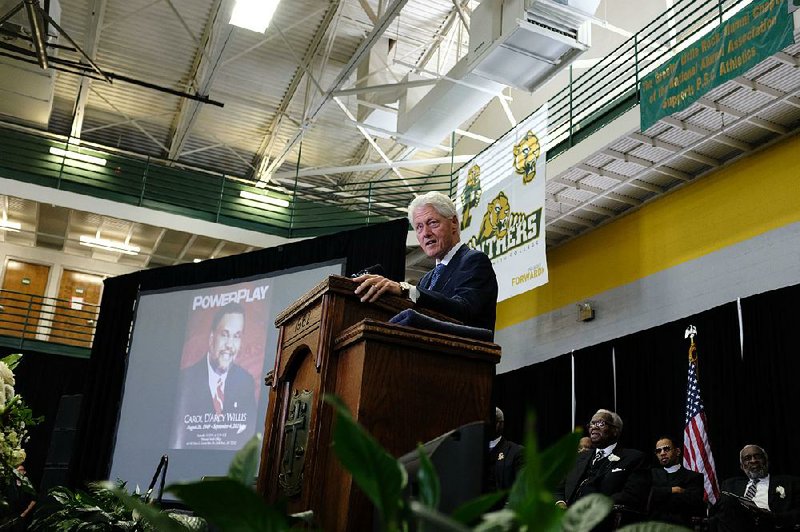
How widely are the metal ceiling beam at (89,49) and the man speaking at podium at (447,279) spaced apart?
31.7 feet

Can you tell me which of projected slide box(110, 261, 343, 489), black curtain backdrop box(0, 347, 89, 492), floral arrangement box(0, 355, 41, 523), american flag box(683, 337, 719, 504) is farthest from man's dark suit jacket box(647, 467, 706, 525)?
black curtain backdrop box(0, 347, 89, 492)

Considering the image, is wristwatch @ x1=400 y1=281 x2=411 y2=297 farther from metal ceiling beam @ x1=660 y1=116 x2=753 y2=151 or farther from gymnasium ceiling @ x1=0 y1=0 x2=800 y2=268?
metal ceiling beam @ x1=660 y1=116 x2=753 y2=151

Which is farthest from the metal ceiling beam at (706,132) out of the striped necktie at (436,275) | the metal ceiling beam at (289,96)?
the striped necktie at (436,275)

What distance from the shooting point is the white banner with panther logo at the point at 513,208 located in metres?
7.77

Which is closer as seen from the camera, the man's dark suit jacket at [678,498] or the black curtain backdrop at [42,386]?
the man's dark suit jacket at [678,498]

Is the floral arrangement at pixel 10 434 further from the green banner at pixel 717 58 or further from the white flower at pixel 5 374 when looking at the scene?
the green banner at pixel 717 58

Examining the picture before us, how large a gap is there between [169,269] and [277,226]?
10.4ft

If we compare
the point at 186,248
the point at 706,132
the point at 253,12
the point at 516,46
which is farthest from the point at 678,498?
the point at 186,248

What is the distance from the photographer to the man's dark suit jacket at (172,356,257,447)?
6859 mm

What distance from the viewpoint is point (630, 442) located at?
7.90 m

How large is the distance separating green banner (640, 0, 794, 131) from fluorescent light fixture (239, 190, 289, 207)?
Result: 678 cm

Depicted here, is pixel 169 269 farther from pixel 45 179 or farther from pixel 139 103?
pixel 139 103

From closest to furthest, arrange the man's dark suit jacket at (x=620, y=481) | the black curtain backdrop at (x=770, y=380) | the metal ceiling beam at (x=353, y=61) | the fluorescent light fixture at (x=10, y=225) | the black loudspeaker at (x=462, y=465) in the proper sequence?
the black loudspeaker at (x=462, y=465) < the man's dark suit jacket at (x=620, y=481) < the black curtain backdrop at (x=770, y=380) < the metal ceiling beam at (x=353, y=61) < the fluorescent light fixture at (x=10, y=225)

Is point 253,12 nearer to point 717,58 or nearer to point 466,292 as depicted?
point 717,58
